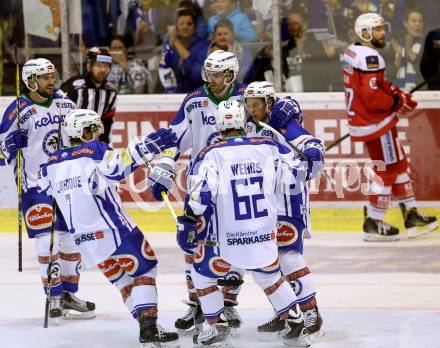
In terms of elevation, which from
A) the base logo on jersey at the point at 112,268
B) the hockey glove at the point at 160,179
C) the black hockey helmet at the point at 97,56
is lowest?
the base logo on jersey at the point at 112,268

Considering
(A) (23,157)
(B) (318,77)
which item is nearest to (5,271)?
(A) (23,157)

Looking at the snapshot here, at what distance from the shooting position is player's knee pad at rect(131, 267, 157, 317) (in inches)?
261

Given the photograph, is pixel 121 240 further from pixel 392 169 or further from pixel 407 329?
pixel 392 169

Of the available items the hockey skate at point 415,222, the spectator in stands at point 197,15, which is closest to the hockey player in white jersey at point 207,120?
the hockey skate at point 415,222

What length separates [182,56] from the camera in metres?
10.6

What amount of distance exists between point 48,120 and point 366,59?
2.78 meters

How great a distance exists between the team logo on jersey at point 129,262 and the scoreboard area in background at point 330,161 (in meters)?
3.70

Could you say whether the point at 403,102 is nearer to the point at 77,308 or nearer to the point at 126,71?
the point at 126,71

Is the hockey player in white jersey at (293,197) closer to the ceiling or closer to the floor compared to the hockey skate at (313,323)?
closer to the ceiling

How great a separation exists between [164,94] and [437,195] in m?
2.27

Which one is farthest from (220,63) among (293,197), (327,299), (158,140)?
(327,299)

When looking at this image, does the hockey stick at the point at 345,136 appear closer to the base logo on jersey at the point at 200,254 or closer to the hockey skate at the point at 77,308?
the hockey skate at the point at 77,308

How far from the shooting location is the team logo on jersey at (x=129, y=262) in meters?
6.63

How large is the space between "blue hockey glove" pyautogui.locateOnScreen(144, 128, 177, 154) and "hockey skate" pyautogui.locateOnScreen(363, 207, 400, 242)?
3444mm
